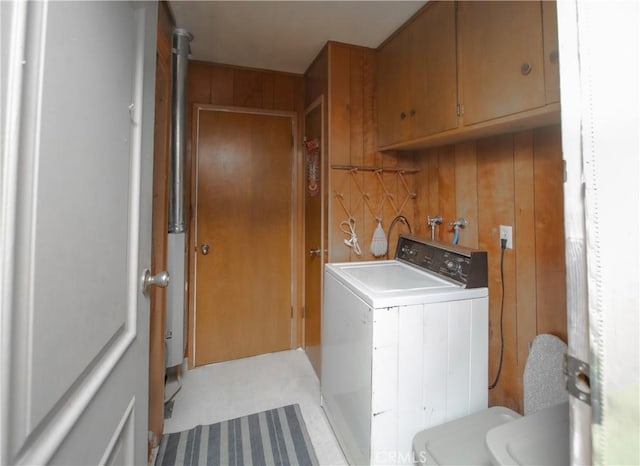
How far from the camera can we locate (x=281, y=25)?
1886mm

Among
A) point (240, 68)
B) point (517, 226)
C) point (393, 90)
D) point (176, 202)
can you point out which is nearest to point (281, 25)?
point (240, 68)

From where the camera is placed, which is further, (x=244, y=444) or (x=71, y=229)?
(x=244, y=444)

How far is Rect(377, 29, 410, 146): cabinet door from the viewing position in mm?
1774

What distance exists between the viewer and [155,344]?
1.57 m

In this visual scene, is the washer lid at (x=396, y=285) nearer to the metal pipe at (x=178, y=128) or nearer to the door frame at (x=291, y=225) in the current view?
the door frame at (x=291, y=225)

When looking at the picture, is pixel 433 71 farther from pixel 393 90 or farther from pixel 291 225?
pixel 291 225

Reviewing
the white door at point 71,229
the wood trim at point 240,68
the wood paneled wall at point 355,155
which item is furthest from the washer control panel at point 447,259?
the wood trim at point 240,68

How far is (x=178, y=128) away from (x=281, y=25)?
0.93 meters

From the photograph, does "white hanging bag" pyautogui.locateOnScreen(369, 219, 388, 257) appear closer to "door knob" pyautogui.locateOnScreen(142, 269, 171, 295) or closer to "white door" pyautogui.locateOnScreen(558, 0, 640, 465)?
"door knob" pyautogui.locateOnScreen(142, 269, 171, 295)

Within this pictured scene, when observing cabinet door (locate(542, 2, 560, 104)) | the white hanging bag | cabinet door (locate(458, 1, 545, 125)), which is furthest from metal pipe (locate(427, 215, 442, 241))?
cabinet door (locate(542, 2, 560, 104))

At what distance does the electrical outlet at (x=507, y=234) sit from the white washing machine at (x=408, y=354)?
0.57 feet

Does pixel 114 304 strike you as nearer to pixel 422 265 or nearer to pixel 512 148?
pixel 422 265

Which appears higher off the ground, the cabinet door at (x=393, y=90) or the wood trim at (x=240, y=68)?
the wood trim at (x=240, y=68)

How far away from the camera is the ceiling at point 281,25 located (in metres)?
1.69
